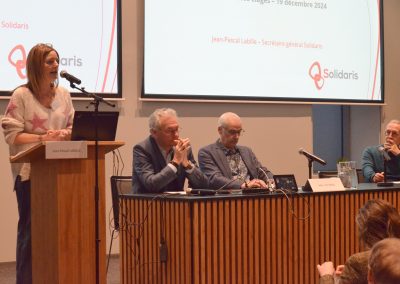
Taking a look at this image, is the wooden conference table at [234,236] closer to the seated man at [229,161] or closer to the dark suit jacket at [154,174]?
the dark suit jacket at [154,174]

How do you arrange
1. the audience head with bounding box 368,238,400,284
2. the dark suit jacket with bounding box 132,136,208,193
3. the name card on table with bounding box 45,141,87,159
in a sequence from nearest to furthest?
the audience head with bounding box 368,238,400,284 → the name card on table with bounding box 45,141,87,159 → the dark suit jacket with bounding box 132,136,208,193

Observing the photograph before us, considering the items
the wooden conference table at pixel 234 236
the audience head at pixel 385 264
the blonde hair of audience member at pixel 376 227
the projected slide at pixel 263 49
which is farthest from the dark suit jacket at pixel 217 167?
the audience head at pixel 385 264

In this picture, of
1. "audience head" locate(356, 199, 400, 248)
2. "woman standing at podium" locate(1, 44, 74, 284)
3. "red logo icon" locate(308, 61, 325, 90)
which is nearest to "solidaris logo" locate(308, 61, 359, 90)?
"red logo icon" locate(308, 61, 325, 90)

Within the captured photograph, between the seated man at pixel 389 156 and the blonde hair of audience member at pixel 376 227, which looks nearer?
the blonde hair of audience member at pixel 376 227

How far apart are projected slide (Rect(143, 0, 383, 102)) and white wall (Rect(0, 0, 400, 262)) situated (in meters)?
0.12

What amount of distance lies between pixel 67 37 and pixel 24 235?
2851 mm

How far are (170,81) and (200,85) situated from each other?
33 cm

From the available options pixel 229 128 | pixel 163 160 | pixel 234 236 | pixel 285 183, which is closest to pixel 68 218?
pixel 234 236

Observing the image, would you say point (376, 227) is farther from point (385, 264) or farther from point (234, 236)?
point (234, 236)

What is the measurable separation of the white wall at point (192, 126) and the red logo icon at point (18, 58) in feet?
1.03

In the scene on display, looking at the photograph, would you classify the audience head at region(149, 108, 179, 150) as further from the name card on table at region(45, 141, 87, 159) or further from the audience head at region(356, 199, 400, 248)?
the audience head at region(356, 199, 400, 248)

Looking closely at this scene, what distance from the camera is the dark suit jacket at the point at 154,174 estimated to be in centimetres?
449

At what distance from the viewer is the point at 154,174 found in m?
4.62

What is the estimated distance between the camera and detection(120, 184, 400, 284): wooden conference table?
4109 millimetres
